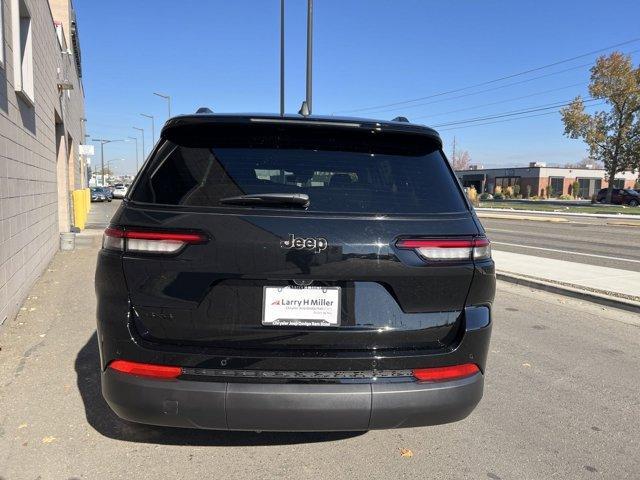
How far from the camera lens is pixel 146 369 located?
244 cm

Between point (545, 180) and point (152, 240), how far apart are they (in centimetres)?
7328

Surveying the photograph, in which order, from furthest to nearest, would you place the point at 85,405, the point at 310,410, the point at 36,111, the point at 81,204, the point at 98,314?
the point at 81,204 < the point at 36,111 < the point at 85,405 < the point at 98,314 < the point at 310,410

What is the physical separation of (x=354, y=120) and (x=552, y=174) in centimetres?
7357

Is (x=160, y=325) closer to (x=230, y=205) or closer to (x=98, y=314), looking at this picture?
(x=98, y=314)

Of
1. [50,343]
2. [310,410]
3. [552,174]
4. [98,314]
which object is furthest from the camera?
[552,174]

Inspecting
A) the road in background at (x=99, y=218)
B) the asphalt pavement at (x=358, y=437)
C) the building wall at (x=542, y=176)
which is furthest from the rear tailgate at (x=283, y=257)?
the building wall at (x=542, y=176)

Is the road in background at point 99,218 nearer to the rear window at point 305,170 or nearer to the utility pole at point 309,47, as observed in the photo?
the utility pole at point 309,47

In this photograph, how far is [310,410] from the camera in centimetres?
239

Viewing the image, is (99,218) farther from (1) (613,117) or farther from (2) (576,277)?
(1) (613,117)

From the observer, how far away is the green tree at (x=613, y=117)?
145 feet

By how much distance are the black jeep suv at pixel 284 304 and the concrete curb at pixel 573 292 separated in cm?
527

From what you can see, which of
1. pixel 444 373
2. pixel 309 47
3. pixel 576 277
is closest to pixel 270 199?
pixel 444 373

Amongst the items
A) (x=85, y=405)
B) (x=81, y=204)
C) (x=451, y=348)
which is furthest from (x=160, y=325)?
(x=81, y=204)

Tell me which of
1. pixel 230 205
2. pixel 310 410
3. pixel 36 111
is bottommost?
pixel 310 410
